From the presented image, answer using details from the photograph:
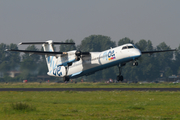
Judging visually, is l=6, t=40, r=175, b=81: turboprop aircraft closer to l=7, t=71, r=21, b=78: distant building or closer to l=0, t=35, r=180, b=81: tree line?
l=7, t=71, r=21, b=78: distant building

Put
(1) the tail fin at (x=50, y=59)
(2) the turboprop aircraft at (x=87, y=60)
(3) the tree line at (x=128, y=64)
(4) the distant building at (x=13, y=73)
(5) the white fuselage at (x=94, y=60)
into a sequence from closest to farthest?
(5) the white fuselage at (x=94, y=60) < (2) the turboprop aircraft at (x=87, y=60) < (1) the tail fin at (x=50, y=59) < (4) the distant building at (x=13, y=73) < (3) the tree line at (x=128, y=64)

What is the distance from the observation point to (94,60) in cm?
4297

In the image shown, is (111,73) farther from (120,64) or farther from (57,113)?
(57,113)

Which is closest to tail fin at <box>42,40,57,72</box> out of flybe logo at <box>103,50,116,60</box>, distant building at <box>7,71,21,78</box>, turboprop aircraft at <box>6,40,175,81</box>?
turboprop aircraft at <box>6,40,175,81</box>

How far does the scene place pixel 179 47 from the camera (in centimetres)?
13988

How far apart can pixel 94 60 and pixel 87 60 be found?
172cm

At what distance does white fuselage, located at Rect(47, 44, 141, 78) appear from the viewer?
38097 mm

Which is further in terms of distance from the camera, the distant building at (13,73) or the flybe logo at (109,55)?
the distant building at (13,73)

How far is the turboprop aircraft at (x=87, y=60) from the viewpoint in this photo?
125 feet

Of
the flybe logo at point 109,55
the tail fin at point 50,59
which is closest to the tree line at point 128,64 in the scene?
the tail fin at point 50,59

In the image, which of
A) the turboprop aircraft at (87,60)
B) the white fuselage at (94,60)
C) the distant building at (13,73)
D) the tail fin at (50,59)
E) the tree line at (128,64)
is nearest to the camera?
the white fuselage at (94,60)

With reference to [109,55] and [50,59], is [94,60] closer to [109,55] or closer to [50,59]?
[109,55]

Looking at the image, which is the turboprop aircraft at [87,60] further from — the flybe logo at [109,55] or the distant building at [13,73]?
the distant building at [13,73]

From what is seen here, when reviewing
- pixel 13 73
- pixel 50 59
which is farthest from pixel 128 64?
pixel 50 59
